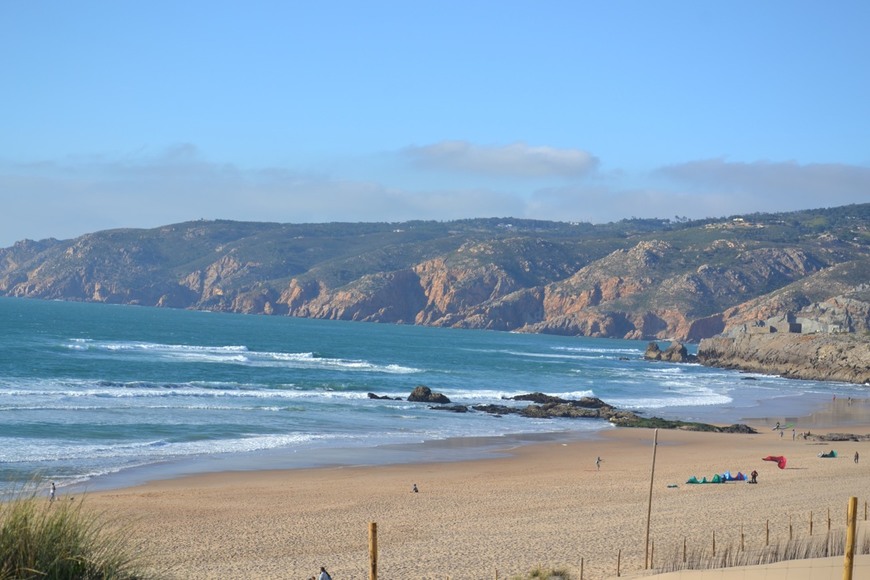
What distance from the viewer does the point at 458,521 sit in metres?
22.7

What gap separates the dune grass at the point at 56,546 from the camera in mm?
7070

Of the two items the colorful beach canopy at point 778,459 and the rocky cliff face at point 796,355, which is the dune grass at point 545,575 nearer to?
the colorful beach canopy at point 778,459

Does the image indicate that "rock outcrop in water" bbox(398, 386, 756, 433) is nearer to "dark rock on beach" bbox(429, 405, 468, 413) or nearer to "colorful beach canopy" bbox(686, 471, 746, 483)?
"dark rock on beach" bbox(429, 405, 468, 413)

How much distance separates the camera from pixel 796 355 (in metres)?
93.2

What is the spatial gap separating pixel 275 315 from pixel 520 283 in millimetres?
49851

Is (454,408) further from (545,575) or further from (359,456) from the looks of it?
(545,575)

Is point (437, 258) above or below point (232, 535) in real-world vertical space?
above

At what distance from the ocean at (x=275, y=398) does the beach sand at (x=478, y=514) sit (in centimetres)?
272

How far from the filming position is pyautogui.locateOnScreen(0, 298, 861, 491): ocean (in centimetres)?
3059

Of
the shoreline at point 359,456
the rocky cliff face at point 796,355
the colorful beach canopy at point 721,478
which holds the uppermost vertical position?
the rocky cliff face at point 796,355

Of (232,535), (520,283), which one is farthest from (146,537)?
(520,283)

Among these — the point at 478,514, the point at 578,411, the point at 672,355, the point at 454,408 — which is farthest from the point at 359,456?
the point at 672,355

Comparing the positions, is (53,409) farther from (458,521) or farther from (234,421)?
(458,521)

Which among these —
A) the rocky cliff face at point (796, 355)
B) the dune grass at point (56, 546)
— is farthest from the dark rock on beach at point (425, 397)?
the rocky cliff face at point (796, 355)
